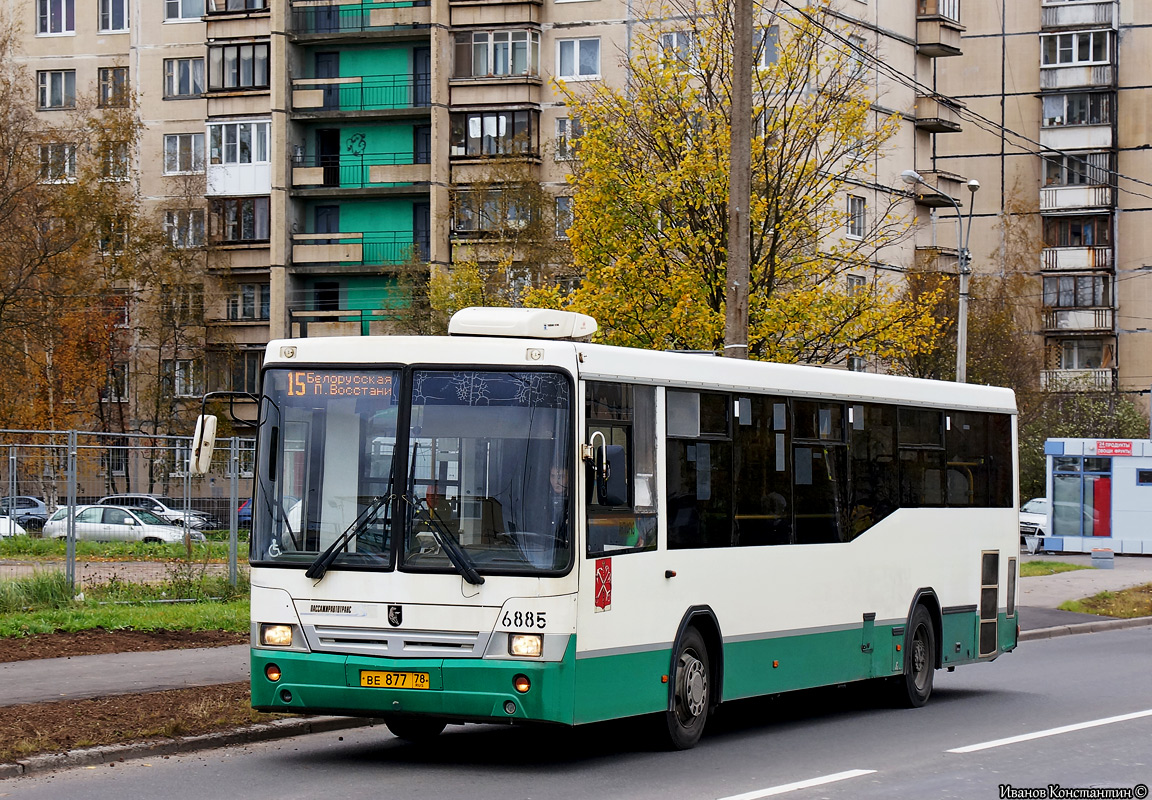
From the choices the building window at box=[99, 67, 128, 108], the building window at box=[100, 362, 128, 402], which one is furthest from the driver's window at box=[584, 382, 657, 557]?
the building window at box=[99, 67, 128, 108]

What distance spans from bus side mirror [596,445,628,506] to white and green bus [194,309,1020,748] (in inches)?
0.7

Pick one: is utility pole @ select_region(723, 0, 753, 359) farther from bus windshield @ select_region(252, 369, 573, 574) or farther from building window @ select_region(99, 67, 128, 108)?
building window @ select_region(99, 67, 128, 108)

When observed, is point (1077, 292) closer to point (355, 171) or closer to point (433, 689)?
point (355, 171)

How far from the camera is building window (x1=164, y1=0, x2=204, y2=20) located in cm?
6556

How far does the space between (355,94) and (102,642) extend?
4701 centimetres

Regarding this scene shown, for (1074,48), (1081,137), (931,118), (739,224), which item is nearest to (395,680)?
(739,224)

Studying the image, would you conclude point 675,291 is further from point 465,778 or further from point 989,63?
point 989,63

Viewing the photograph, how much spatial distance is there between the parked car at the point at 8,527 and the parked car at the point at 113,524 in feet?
2.35

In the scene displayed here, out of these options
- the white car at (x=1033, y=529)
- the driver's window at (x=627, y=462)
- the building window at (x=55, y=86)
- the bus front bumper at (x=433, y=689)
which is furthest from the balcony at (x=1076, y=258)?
the bus front bumper at (x=433, y=689)

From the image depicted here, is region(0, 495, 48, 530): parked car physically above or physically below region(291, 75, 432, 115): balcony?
below

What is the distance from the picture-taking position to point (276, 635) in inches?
431

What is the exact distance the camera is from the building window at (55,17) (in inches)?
2638

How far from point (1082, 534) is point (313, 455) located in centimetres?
3865

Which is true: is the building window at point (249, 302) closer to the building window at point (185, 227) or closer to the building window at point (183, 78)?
the building window at point (185, 227)
